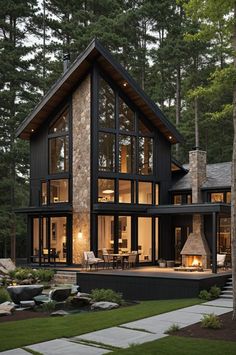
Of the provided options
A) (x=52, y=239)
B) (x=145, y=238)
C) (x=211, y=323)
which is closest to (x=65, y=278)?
(x=52, y=239)

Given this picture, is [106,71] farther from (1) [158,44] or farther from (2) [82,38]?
(1) [158,44]

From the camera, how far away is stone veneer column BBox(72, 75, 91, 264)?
20.4 metres

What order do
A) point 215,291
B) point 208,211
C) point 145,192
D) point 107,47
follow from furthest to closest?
point 107,47 < point 145,192 < point 208,211 < point 215,291

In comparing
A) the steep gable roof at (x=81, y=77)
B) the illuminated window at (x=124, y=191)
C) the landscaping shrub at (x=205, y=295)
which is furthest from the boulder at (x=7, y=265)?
the landscaping shrub at (x=205, y=295)

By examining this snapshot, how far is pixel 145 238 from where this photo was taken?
21.9 m

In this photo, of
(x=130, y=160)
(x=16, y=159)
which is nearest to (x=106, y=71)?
→ (x=130, y=160)

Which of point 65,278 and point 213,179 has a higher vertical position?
point 213,179

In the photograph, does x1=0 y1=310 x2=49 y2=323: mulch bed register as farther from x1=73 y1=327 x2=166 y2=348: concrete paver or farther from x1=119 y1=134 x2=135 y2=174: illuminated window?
x1=119 y1=134 x2=135 y2=174: illuminated window

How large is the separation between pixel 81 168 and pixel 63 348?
517 inches

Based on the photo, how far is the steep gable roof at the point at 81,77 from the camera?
2047 centimetres

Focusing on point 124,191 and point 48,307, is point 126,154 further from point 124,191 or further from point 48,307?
point 48,307

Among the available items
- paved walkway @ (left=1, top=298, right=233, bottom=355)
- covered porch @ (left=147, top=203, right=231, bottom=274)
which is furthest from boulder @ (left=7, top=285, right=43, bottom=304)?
covered porch @ (left=147, top=203, right=231, bottom=274)

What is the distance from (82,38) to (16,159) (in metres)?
Result: 9.12

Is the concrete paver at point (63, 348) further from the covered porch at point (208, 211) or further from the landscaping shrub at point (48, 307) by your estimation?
the covered porch at point (208, 211)
